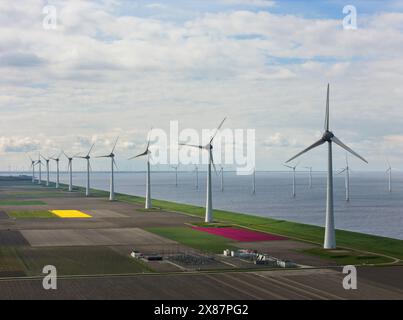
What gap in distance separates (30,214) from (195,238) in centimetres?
6142

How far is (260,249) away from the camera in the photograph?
91.4 metres

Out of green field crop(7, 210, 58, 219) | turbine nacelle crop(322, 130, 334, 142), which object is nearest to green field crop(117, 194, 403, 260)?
turbine nacelle crop(322, 130, 334, 142)

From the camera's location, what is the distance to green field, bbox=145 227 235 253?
9345 cm

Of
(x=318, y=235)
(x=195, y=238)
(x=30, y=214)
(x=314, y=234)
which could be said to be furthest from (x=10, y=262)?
(x=30, y=214)

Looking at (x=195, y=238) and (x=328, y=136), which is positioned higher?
(x=328, y=136)

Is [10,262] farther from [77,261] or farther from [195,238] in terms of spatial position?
[195,238]

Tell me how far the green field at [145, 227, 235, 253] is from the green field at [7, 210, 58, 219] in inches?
1512

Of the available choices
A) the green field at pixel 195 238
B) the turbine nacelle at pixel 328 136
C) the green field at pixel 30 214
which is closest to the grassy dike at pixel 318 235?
the green field at pixel 195 238

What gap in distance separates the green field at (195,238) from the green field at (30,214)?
126 ft

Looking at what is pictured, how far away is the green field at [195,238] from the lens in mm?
93450

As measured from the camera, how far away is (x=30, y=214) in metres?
152

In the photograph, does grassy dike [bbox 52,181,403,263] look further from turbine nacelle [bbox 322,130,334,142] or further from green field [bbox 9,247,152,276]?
green field [bbox 9,247,152,276]
